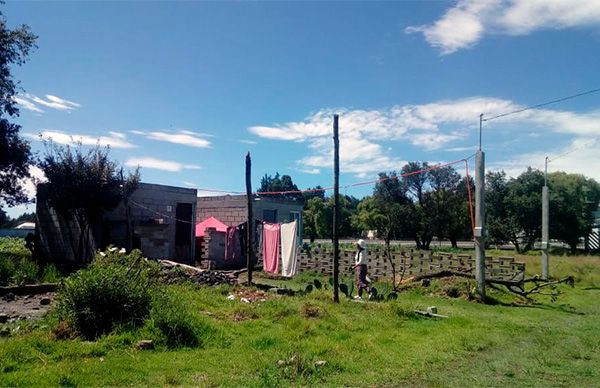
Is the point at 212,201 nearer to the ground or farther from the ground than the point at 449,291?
farther from the ground

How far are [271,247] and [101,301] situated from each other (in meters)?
10.6

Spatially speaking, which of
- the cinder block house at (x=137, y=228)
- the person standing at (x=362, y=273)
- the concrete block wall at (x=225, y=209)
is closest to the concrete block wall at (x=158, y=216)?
the cinder block house at (x=137, y=228)

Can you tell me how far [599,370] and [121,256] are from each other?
7.61 m

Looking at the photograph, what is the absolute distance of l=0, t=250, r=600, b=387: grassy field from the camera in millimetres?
5410

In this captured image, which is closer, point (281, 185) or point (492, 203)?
point (492, 203)

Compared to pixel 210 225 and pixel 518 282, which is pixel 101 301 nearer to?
pixel 518 282

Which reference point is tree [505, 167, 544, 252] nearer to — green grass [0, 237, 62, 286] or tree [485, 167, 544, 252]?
tree [485, 167, 544, 252]

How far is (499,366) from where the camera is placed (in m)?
6.49

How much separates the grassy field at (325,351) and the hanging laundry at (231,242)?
378 inches

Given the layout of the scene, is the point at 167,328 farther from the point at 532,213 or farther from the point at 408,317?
the point at 532,213

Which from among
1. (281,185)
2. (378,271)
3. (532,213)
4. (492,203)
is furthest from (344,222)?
(378,271)

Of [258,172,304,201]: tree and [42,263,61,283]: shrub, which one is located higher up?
[258,172,304,201]: tree

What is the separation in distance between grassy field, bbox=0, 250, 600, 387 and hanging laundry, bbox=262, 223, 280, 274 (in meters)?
6.48

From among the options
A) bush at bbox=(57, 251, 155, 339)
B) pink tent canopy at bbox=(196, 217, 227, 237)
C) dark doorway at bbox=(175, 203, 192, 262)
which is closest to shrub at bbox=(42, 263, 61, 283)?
bush at bbox=(57, 251, 155, 339)
